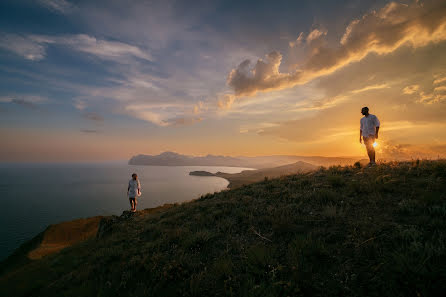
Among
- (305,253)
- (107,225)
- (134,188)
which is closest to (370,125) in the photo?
(305,253)

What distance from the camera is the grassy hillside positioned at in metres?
2.60

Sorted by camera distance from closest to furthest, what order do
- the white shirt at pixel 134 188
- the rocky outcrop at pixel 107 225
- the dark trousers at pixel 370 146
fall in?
1. the dark trousers at pixel 370 146
2. the rocky outcrop at pixel 107 225
3. the white shirt at pixel 134 188

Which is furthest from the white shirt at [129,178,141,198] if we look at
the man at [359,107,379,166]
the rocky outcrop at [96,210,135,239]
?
the man at [359,107,379,166]

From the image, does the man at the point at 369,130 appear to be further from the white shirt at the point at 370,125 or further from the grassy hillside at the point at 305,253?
the grassy hillside at the point at 305,253

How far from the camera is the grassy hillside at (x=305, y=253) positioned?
102 inches

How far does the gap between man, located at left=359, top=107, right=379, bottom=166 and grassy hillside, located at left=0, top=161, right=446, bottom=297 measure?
298 cm

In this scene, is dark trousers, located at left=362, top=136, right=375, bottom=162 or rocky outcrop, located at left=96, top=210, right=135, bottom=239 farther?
rocky outcrop, located at left=96, top=210, right=135, bottom=239

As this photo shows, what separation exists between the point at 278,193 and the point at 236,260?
14.8ft

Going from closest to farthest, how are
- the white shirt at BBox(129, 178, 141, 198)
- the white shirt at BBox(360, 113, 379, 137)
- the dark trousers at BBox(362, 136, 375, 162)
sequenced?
the white shirt at BBox(360, 113, 379, 137) → the dark trousers at BBox(362, 136, 375, 162) → the white shirt at BBox(129, 178, 141, 198)

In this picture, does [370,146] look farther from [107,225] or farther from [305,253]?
[107,225]

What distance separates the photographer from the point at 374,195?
17.8 ft

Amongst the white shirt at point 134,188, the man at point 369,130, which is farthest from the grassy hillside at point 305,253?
the white shirt at point 134,188

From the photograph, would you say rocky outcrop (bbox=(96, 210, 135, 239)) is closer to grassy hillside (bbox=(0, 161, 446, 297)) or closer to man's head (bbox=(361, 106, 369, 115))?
grassy hillside (bbox=(0, 161, 446, 297))

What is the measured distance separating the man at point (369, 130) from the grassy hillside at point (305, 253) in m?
2.98
